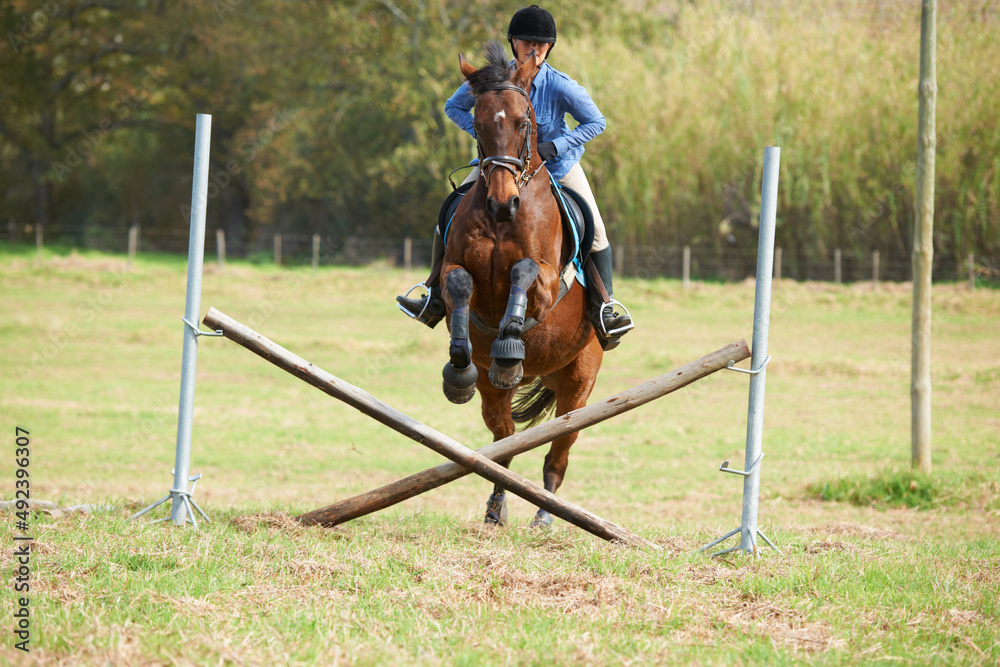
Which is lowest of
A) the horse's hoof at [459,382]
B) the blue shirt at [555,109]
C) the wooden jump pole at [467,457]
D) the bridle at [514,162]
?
the wooden jump pole at [467,457]

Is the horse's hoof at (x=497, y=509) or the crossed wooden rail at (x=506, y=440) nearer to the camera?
the crossed wooden rail at (x=506, y=440)

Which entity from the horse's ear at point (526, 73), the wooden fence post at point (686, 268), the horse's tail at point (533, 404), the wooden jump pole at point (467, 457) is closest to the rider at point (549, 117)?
the horse's ear at point (526, 73)

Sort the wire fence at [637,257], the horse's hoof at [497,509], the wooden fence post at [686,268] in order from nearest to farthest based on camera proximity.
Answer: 1. the horse's hoof at [497,509]
2. the wire fence at [637,257]
3. the wooden fence post at [686,268]

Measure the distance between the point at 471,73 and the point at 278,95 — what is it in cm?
2982

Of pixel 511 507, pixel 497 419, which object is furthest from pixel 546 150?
pixel 511 507

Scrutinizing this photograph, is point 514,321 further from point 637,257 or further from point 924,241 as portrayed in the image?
point 637,257

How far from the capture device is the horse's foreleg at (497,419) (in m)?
5.14

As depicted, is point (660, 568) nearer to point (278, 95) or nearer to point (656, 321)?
point (656, 321)

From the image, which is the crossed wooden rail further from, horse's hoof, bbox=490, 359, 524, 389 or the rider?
the rider

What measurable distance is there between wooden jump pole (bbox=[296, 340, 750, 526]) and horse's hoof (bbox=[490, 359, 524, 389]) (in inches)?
10.9

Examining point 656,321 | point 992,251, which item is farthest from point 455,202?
point 992,251

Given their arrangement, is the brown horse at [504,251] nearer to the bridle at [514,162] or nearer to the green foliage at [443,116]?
the bridle at [514,162]

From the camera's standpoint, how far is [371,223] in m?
34.8

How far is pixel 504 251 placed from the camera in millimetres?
4230
